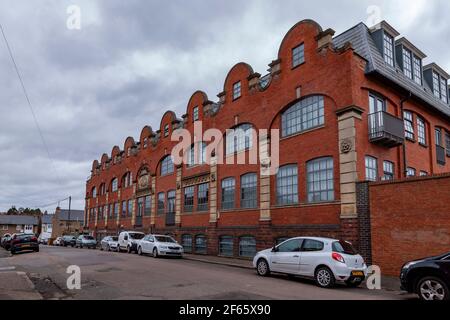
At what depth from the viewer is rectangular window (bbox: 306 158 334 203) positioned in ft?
56.9

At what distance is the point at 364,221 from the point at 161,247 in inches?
469

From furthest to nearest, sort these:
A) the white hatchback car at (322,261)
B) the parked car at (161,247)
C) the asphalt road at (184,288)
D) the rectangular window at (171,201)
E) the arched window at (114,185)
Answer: the arched window at (114,185), the rectangular window at (171,201), the parked car at (161,247), the white hatchback car at (322,261), the asphalt road at (184,288)

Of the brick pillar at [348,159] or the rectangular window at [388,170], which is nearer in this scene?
the brick pillar at [348,159]

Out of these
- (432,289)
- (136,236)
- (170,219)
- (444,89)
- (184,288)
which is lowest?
(184,288)

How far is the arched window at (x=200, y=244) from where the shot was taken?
26.1 meters

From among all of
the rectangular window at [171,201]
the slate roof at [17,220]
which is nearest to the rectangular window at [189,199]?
the rectangular window at [171,201]

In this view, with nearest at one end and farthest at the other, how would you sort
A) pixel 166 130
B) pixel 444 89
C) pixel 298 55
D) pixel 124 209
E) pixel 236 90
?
pixel 298 55 → pixel 236 90 → pixel 444 89 → pixel 166 130 → pixel 124 209

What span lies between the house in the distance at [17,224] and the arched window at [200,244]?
75666 mm

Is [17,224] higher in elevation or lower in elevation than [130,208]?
lower

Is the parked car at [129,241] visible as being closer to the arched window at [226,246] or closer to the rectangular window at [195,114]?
the arched window at [226,246]

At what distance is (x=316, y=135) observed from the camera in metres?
18.3

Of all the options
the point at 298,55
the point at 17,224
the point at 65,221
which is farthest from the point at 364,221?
the point at 17,224

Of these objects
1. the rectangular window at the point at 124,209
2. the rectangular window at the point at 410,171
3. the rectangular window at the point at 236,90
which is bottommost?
the rectangular window at the point at 124,209

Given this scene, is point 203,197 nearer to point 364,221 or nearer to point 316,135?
point 316,135
